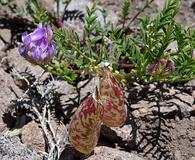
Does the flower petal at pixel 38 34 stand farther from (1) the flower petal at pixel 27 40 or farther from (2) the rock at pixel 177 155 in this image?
(2) the rock at pixel 177 155

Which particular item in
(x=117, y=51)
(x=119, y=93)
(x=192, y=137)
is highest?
(x=117, y=51)

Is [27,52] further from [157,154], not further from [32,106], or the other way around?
[157,154]

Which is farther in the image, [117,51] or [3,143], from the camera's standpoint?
[117,51]

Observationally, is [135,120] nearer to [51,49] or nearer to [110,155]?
[110,155]

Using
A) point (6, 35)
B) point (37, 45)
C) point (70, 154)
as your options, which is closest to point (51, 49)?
point (37, 45)

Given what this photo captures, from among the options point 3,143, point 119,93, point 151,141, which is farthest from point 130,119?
point 3,143


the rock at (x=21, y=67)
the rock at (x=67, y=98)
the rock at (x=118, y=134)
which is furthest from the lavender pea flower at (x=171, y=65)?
the rock at (x=21, y=67)
